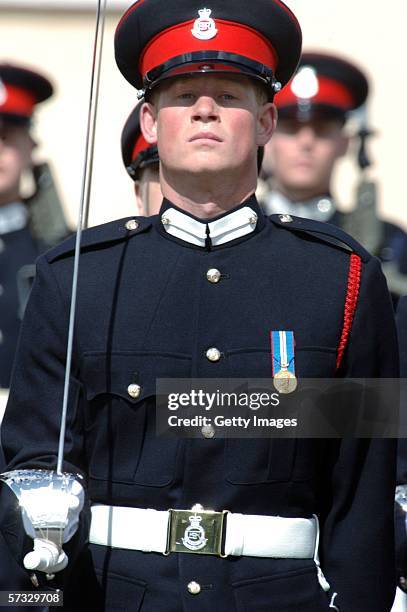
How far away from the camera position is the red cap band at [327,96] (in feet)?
27.5

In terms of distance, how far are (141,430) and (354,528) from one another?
54cm

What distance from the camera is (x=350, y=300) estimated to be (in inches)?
161

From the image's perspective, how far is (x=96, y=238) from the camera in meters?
4.20

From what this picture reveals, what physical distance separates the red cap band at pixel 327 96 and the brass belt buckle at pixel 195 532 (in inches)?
182

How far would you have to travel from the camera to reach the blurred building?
429 inches

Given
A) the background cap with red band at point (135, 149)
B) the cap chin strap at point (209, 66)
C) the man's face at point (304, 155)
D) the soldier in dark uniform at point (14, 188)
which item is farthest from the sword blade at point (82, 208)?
the soldier in dark uniform at point (14, 188)

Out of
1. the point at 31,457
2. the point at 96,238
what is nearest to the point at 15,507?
the point at 31,457

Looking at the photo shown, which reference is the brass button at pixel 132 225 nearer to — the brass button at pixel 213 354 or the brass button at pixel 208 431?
the brass button at pixel 213 354

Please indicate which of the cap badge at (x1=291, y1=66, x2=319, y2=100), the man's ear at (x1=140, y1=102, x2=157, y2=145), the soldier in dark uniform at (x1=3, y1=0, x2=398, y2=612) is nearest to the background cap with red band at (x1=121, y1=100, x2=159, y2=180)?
the man's ear at (x1=140, y1=102, x2=157, y2=145)

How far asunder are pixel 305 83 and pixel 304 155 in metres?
0.53

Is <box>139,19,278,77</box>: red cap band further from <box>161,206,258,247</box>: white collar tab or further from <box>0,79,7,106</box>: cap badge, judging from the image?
<box>0,79,7,106</box>: cap badge

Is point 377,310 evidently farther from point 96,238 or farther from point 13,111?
point 13,111

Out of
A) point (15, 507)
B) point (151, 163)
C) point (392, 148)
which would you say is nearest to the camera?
point (15, 507)

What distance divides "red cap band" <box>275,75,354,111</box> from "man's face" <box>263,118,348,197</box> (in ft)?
0.32
